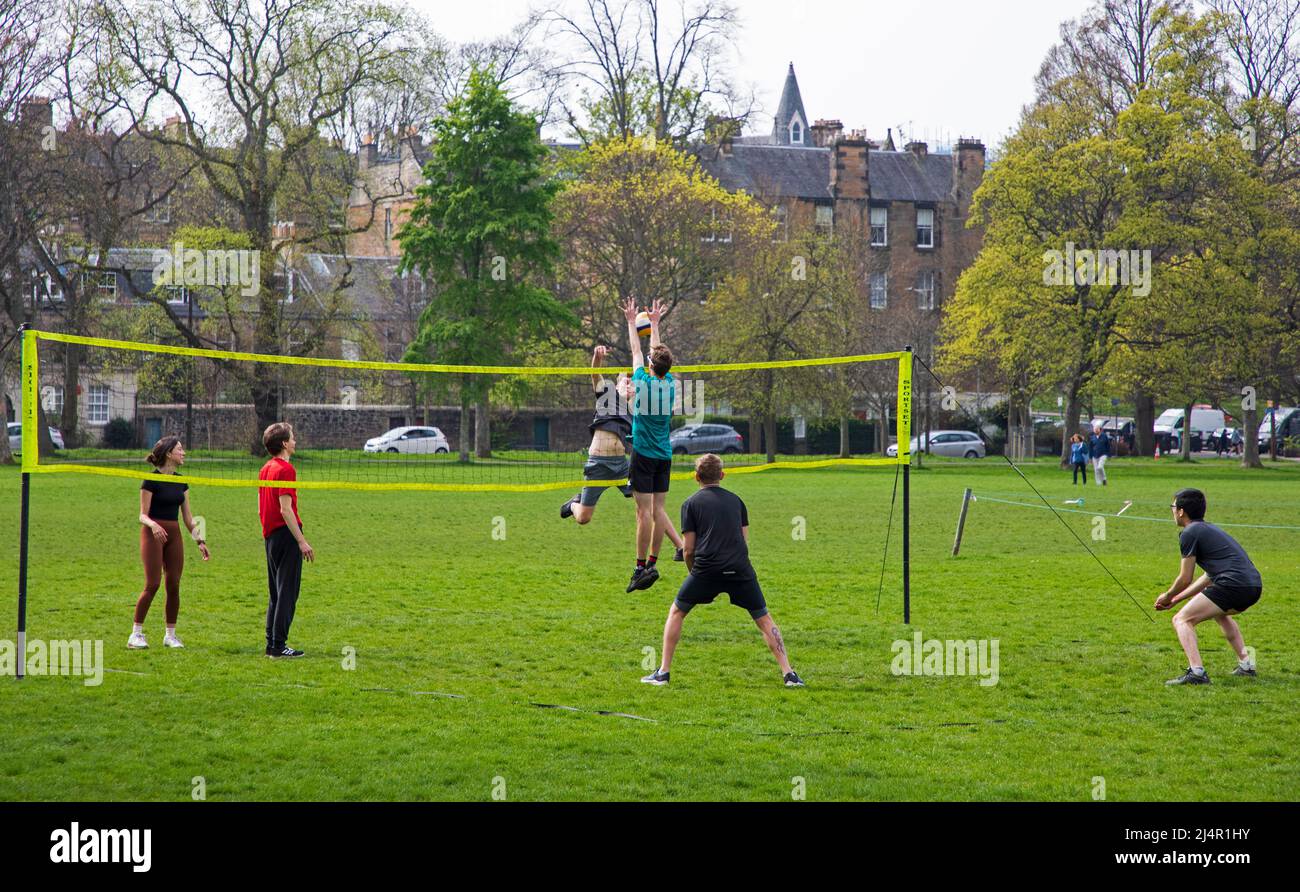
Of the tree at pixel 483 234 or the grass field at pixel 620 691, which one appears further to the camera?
the tree at pixel 483 234

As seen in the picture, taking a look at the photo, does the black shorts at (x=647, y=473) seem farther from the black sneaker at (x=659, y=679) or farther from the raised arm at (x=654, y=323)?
the black sneaker at (x=659, y=679)

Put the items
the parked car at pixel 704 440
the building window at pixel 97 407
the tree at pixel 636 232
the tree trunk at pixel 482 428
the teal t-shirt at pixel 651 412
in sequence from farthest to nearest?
the building window at pixel 97 407 → the tree at pixel 636 232 → the tree trunk at pixel 482 428 → the parked car at pixel 704 440 → the teal t-shirt at pixel 651 412

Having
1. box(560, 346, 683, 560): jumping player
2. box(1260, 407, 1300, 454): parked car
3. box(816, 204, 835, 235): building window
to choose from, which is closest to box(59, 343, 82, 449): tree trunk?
box(560, 346, 683, 560): jumping player

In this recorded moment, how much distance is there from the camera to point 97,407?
59875 mm

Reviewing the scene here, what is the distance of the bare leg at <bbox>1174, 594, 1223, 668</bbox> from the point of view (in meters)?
10.8

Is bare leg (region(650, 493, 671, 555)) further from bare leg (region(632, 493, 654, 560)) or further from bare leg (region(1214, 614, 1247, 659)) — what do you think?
bare leg (region(1214, 614, 1247, 659))

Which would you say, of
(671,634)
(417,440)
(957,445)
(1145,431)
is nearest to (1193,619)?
(671,634)

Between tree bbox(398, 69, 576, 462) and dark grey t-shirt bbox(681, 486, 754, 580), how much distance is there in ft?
138

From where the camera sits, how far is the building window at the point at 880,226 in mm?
85000

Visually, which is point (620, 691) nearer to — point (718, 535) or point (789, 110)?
point (718, 535)

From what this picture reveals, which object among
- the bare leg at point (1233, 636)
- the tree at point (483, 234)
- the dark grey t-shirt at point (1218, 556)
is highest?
the tree at point (483, 234)

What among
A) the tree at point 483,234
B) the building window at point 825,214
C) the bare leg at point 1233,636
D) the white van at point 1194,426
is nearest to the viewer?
the bare leg at point 1233,636

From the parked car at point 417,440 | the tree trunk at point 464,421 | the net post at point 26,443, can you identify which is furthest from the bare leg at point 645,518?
the parked car at point 417,440

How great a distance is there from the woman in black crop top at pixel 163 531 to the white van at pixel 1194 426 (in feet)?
229
